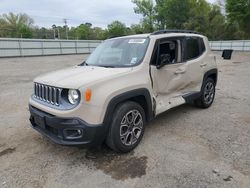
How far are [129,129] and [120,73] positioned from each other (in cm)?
84

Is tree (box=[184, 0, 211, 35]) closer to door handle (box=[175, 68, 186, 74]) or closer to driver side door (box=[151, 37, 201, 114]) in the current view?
driver side door (box=[151, 37, 201, 114])

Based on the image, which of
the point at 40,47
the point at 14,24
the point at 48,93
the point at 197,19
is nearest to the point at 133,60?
the point at 48,93

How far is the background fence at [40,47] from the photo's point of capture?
75.5 feet

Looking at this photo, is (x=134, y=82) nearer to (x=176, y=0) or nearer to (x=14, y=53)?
(x=14, y=53)

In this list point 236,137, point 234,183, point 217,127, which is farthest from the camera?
point 217,127

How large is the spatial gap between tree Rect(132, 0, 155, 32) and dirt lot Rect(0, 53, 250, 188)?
52144 mm

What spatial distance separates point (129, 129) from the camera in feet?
10.9

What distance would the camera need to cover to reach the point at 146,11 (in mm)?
56000

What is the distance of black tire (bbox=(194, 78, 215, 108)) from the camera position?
5.12m

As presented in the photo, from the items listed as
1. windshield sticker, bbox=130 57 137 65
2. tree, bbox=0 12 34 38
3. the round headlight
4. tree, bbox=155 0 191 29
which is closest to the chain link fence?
tree, bbox=155 0 191 29

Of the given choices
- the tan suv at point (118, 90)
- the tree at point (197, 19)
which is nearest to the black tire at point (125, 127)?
the tan suv at point (118, 90)

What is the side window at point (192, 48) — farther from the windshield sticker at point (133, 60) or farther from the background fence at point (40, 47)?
the background fence at point (40, 47)

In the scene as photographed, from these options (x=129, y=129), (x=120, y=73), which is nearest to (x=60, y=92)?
(x=120, y=73)

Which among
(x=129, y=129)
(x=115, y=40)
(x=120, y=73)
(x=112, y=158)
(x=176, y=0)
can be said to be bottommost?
(x=112, y=158)
